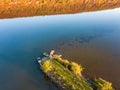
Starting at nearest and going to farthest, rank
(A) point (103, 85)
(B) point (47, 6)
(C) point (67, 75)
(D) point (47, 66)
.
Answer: (A) point (103, 85) < (C) point (67, 75) < (D) point (47, 66) < (B) point (47, 6)

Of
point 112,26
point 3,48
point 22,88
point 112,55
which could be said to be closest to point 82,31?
point 112,26

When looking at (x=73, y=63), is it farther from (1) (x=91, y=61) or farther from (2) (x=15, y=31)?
(2) (x=15, y=31)

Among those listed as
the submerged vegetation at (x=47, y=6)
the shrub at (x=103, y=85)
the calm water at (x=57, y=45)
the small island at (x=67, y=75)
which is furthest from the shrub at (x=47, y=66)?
the submerged vegetation at (x=47, y=6)

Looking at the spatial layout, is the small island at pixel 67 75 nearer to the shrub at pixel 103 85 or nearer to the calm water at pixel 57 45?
the shrub at pixel 103 85

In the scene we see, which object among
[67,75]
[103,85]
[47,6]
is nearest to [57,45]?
[67,75]

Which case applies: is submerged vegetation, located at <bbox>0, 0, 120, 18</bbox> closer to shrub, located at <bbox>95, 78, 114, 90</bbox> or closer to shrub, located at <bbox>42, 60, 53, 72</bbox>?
shrub, located at <bbox>42, 60, 53, 72</bbox>

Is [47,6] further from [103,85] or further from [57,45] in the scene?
[103,85]
